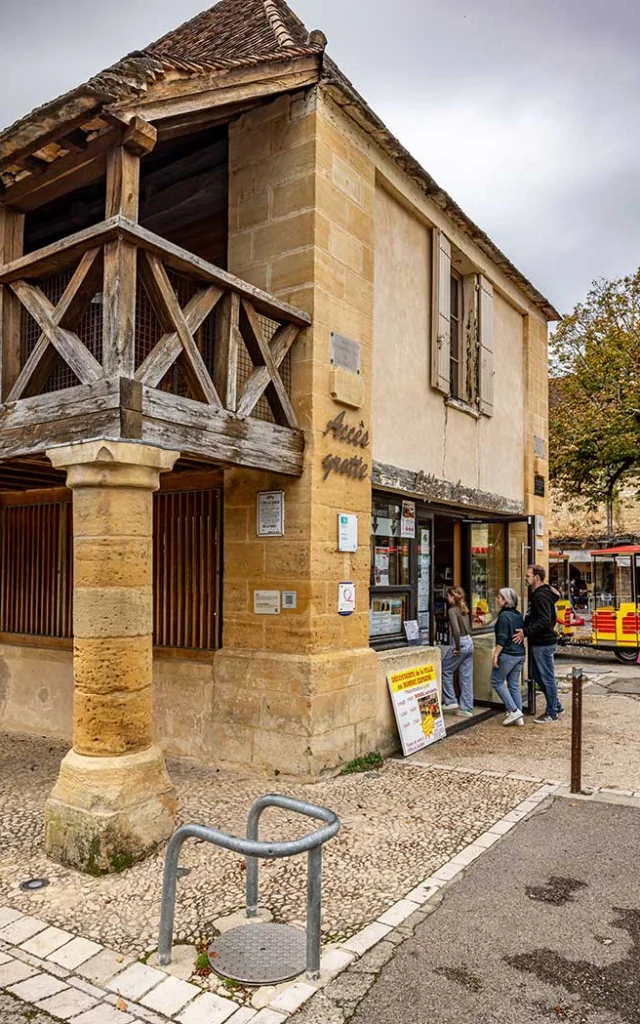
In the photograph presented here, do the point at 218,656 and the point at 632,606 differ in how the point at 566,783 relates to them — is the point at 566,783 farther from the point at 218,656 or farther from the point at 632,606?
the point at 632,606

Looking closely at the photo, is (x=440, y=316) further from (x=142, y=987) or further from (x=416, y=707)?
(x=142, y=987)

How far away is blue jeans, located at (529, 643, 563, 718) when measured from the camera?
9344 millimetres

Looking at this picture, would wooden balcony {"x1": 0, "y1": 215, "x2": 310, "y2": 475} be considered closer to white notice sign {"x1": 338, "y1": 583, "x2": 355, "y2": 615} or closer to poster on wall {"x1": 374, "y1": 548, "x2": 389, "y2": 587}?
white notice sign {"x1": 338, "y1": 583, "x2": 355, "y2": 615}

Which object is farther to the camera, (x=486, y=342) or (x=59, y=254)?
(x=486, y=342)

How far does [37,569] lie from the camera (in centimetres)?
888

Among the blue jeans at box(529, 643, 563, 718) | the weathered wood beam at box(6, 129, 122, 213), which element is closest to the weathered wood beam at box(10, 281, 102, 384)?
the weathered wood beam at box(6, 129, 122, 213)

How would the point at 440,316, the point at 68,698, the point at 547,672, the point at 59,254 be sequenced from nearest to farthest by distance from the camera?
1. the point at 59,254
2. the point at 68,698
3. the point at 440,316
4. the point at 547,672

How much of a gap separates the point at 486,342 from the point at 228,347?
5439mm

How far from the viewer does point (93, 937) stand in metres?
3.88

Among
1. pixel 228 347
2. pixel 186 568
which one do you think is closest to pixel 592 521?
pixel 186 568

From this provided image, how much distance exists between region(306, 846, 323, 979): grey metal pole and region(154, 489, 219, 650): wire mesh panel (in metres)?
3.90

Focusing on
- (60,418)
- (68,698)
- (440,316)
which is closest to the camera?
(60,418)

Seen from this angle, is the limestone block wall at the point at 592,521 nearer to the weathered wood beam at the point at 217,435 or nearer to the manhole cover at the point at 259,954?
the weathered wood beam at the point at 217,435

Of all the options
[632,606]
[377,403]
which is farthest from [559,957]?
[632,606]
